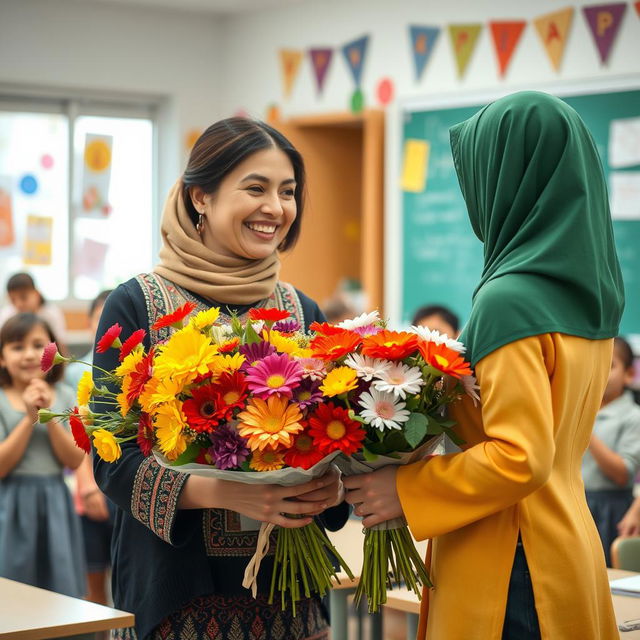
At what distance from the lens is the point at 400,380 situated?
1521 millimetres

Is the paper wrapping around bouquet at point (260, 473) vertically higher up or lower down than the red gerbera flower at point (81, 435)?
lower down

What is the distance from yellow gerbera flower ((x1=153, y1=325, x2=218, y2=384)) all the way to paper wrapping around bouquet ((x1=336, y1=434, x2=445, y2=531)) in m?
0.27

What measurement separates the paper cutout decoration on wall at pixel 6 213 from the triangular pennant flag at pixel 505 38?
313 centimetres

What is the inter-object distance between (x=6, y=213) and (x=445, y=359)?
561cm

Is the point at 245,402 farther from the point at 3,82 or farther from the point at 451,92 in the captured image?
the point at 3,82

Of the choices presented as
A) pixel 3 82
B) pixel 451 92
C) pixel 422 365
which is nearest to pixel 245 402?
pixel 422 365

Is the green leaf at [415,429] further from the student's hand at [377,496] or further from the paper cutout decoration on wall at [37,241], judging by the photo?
the paper cutout decoration on wall at [37,241]

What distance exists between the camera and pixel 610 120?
501cm

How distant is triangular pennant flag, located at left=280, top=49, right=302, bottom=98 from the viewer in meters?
6.52

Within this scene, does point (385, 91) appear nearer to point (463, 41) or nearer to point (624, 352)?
point (463, 41)

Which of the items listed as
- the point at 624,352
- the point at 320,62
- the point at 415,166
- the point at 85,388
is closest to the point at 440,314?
the point at 624,352

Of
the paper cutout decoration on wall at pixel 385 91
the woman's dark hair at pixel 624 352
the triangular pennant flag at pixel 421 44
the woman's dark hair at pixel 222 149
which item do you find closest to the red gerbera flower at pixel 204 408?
the woman's dark hair at pixel 222 149

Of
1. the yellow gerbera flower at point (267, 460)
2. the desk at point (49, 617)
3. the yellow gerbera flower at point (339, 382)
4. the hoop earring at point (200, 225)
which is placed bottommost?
the desk at point (49, 617)

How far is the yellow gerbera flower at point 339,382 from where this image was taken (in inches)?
59.1
